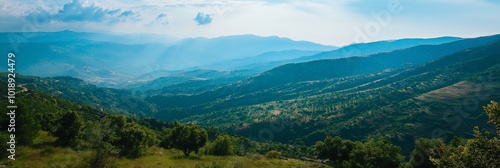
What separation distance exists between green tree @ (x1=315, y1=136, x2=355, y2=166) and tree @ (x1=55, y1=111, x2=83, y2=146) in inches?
2016

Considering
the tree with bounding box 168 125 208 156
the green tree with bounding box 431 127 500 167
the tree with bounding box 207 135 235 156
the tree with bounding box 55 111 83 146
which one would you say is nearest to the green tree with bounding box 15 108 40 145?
the tree with bounding box 55 111 83 146

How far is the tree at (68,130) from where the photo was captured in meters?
45.6

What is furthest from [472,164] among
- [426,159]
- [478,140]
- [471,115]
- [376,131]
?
[471,115]

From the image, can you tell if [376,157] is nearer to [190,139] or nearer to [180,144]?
[190,139]

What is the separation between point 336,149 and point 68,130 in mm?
54559

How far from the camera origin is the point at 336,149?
222 ft

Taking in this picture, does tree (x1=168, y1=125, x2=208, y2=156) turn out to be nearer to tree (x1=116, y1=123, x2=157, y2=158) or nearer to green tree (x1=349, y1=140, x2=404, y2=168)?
tree (x1=116, y1=123, x2=157, y2=158)

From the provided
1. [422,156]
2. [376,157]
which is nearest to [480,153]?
[376,157]

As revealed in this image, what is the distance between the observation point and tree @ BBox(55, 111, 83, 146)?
4562 centimetres

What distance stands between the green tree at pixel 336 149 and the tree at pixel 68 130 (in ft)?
168

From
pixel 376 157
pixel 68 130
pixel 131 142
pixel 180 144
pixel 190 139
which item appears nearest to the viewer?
pixel 68 130

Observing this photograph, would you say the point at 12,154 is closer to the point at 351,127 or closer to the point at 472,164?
the point at 472,164

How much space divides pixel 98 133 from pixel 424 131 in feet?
616

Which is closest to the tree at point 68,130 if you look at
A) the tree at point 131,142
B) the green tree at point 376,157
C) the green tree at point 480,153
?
the tree at point 131,142
